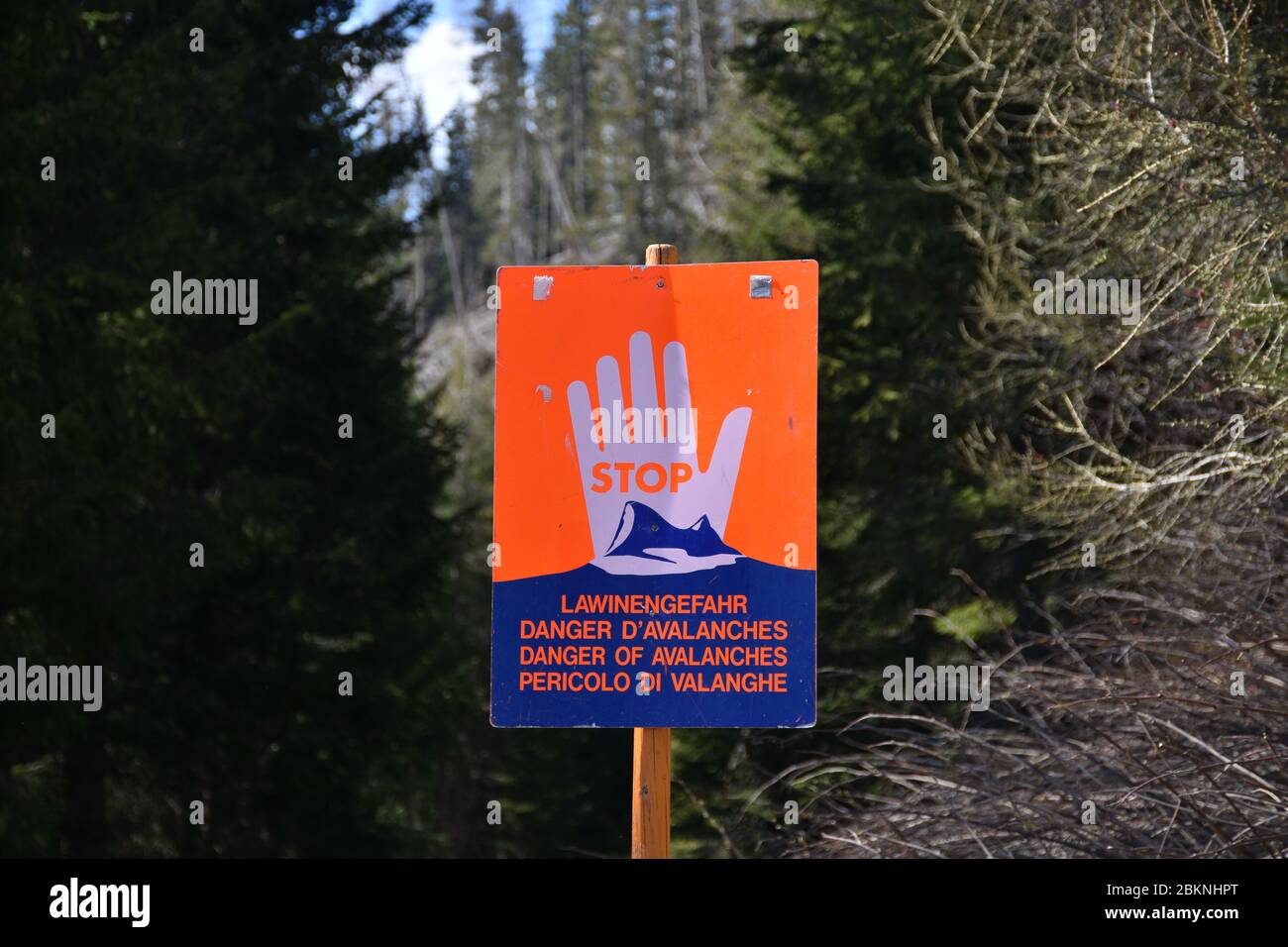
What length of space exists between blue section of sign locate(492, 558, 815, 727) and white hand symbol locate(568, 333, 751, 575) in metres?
0.07

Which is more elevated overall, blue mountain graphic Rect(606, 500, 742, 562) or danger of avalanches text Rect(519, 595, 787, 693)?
blue mountain graphic Rect(606, 500, 742, 562)

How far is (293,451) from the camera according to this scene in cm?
1672

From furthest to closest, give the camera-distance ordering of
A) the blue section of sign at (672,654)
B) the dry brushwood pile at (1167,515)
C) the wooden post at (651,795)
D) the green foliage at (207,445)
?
the green foliage at (207,445), the dry brushwood pile at (1167,515), the wooden post at (651,795), the blue section of sign at (672,654)

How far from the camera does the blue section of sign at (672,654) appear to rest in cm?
327

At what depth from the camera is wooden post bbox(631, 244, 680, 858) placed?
11.3 feet

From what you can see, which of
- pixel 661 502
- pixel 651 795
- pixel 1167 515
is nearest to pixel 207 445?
pixel 1167 515

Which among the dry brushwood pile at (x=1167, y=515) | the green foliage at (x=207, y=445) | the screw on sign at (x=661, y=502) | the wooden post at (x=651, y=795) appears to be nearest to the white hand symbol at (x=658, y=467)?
the screw on sign at (x=661, y=502)

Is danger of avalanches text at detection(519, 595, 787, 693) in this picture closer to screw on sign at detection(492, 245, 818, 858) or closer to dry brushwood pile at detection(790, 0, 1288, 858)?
screw on sign at detection(492, 245, 818, 858)

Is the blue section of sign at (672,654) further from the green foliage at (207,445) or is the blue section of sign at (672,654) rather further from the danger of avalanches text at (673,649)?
the green foliage at (207,445)

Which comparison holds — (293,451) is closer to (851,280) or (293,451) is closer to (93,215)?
(93,215)

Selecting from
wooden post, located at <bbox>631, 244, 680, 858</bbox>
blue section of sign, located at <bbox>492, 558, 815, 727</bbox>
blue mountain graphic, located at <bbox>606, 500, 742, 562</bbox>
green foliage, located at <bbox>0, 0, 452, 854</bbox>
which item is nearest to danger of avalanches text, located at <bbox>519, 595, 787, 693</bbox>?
blue section of sign, located at <bbox>492, 558, 815, 727</bbox>

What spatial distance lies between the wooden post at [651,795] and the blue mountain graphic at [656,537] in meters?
0.48

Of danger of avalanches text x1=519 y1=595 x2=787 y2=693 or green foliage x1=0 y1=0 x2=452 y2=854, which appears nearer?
danger of avalanches text x1=519 y1=595 x2=787 y2=693

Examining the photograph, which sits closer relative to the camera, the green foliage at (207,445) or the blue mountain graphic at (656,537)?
the blue mountain graphic at (656,537)
